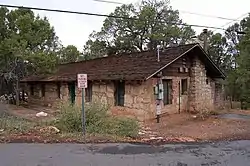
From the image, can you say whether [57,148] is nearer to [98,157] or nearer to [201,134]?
[98,157]

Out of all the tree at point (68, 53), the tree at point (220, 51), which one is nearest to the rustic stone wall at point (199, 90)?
the tree at point (68, 53)

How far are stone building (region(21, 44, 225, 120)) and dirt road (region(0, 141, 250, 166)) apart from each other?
7.18m

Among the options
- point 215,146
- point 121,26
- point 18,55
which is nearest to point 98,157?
point 215,146

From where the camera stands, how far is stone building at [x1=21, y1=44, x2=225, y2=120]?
17859 millimetres

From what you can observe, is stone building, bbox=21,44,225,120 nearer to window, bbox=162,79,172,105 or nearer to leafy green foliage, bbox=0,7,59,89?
window, bbox=162,79,172,105

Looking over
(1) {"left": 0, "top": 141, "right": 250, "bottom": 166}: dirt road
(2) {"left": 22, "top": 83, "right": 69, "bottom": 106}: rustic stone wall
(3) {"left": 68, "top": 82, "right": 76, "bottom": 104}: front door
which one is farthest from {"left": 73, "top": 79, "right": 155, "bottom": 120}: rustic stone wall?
(1) {"left": 0, "top": 141, "right": 250, "bottom": 166}: dirt road

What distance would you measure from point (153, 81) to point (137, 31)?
83.0 ft

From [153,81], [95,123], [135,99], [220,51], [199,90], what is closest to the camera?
[95,123]

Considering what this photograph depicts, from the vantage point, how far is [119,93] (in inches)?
783

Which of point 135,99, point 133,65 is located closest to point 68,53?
point 133,65

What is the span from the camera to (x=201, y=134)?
13.2 m

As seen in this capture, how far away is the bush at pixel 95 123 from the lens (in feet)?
39.8

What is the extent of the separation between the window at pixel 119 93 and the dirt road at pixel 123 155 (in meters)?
9.57

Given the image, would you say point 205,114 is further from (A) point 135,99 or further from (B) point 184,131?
(B) point 184,131
